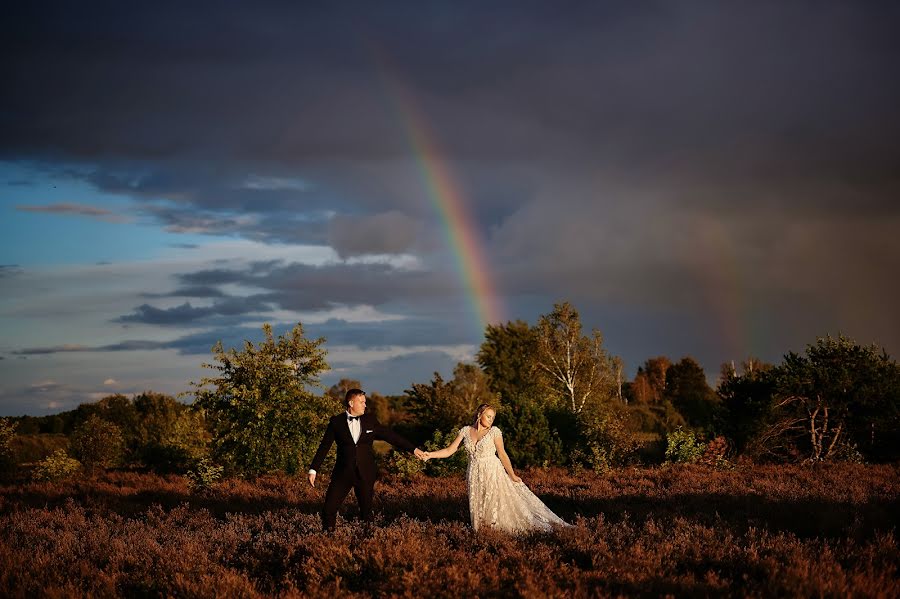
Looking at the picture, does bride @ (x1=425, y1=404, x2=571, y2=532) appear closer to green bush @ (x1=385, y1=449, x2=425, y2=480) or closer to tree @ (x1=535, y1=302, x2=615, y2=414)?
green bush @ (x1=385, y1=449, x2=425, y2=480)

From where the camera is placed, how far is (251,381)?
70.6ft

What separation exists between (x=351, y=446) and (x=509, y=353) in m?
61.3

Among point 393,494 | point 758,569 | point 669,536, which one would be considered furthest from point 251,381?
point 758,569

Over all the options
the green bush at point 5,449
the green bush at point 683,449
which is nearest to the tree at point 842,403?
the green bush at point 683,449

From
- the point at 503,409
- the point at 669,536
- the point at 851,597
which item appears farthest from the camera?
the point at 503,409

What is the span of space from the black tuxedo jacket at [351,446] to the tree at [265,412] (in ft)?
30.4

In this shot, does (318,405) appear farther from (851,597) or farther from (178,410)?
(178,410)

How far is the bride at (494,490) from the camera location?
38.8 ft

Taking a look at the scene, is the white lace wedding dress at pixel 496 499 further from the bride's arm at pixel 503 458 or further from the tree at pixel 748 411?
the tree at pixel 748 411

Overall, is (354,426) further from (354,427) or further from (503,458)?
(503,458)

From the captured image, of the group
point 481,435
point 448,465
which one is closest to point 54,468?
point 448,465

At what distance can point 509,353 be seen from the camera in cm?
7294

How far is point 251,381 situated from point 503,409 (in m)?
8.39

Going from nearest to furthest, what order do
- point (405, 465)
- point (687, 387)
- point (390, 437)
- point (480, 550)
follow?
point (480, 550) → point (390, 437) → point (405, 465) → point (687, 387)
